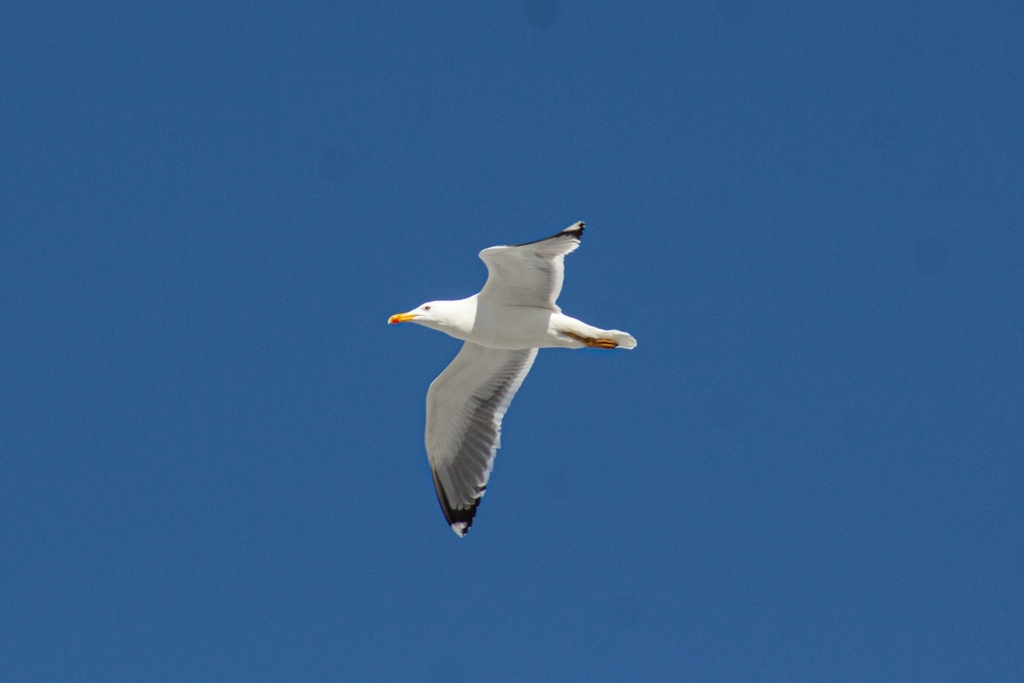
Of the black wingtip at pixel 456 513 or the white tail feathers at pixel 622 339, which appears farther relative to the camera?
the black wingtip at pixel 456 513

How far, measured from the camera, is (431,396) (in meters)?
11.6

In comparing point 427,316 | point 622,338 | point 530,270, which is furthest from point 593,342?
point 427,316

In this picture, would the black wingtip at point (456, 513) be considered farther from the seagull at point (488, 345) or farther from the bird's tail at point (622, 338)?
the bird's tail at point (622, 338)

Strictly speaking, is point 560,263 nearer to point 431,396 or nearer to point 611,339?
point 611,339

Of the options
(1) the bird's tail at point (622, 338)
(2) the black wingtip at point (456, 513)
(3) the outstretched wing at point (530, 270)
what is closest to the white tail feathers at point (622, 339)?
(1) the bird's tail at point (622, 338)

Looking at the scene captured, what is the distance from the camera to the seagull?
10.2 meters

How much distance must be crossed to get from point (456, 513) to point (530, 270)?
112 inches

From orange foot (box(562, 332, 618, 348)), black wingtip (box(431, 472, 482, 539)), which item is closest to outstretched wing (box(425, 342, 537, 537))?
black wingtip (box(431, 472, 482, 539))

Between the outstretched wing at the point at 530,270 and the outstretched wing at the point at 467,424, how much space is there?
113cm

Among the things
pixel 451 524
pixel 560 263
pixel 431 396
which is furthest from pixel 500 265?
pixel 451 524

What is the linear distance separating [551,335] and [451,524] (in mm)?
2329

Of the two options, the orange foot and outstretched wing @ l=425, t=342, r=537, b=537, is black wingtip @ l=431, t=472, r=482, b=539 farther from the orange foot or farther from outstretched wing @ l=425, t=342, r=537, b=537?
the orange foot

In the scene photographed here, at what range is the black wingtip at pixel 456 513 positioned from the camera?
1166 centimetres

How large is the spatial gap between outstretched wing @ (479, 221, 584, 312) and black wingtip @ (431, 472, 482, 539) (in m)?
2.24
